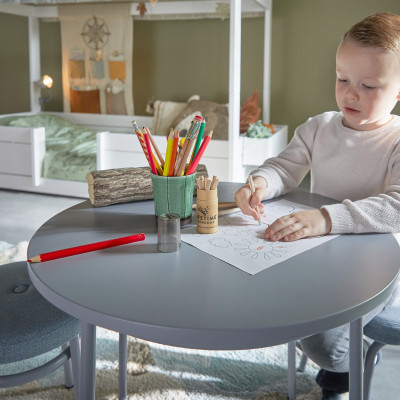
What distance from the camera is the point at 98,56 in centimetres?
422

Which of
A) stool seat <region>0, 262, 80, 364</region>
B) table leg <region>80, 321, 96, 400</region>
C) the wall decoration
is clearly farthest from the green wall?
table leg <region>80, 321, 96, 400</region>

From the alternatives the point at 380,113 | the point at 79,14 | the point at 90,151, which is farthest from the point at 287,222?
the point at 79,14

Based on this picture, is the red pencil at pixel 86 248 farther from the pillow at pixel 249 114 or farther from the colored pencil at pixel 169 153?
the pillow at pixel 249 114

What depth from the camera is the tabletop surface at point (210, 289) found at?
24.0 inches

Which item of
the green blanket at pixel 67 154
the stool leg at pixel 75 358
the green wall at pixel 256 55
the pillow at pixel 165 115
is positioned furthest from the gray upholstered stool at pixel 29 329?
the green wall at pixel 256 55

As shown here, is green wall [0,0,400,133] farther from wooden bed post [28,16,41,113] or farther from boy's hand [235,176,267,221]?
boy's hand [235,176,267,221]

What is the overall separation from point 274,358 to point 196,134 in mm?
852

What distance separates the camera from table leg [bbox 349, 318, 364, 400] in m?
0.76

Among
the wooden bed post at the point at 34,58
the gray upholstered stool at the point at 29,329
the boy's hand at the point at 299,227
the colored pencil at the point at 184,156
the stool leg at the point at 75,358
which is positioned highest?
the wooden bed post at the point at 34,58

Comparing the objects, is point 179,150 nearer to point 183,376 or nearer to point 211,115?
point 183,376

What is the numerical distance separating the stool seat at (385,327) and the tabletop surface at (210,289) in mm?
171

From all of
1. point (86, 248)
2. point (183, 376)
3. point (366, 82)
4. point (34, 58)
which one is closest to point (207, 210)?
point (86, 248)

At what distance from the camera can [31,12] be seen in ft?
13.7

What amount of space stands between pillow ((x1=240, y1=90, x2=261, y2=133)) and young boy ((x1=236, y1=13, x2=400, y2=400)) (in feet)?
7.08
